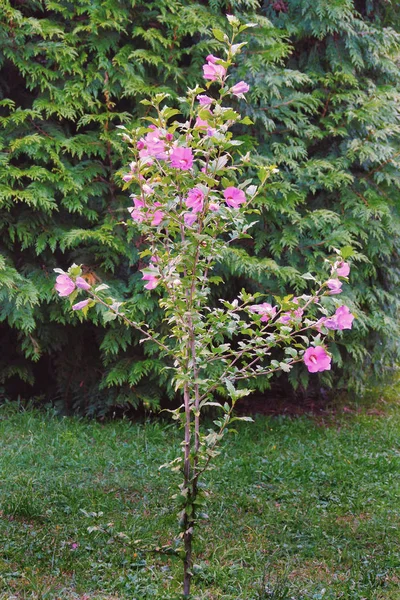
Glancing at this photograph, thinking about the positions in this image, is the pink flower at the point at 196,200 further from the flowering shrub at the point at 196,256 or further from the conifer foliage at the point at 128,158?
the conifer foliage at the point at 128,158

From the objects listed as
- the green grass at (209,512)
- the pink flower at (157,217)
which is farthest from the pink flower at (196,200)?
the green grass at (209,512)

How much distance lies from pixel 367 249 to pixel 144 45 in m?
2.27

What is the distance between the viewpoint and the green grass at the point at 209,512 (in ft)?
8.93

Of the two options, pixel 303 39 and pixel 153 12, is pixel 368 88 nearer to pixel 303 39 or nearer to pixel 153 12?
pixel 303 39

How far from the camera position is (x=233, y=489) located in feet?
12.6

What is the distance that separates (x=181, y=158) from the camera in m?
2.22

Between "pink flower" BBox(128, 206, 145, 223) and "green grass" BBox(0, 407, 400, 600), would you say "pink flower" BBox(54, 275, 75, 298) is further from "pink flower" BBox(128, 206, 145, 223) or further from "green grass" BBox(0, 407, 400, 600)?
"green grass" BBox(0, 407, 400, 600)

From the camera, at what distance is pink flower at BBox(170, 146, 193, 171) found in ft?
7.25

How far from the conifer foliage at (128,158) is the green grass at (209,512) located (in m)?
0.65

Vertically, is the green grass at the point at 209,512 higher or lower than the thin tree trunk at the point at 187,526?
lower

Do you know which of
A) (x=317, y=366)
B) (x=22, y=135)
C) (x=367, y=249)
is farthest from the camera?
(x=367, y=249)

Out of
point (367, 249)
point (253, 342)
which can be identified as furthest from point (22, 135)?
point (253, 342)

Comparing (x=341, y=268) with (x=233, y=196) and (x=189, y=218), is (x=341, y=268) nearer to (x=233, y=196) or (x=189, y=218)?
(x=233, y=196)

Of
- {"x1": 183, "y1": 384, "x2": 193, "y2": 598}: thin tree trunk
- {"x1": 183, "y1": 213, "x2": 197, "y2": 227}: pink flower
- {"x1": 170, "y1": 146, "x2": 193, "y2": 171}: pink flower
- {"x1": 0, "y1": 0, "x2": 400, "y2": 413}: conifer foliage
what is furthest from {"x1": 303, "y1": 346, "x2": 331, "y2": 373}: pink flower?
{"x1": 0, "y1": 0, "x2": 400, "y2": 413}: conifer foliage
